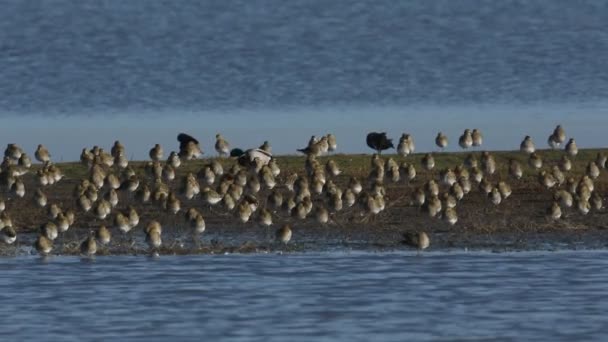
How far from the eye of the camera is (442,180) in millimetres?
26656

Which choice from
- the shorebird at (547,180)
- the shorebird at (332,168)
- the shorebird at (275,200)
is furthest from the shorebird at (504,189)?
the shorebird at (332,168)

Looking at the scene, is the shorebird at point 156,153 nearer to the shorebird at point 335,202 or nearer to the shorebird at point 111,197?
the shorebird at point 111,197

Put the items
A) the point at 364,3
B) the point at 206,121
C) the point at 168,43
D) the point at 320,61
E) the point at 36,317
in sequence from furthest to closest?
1. the point at 364,3
2. the point at 168,43
3. the point at 320,61
4. the point at 206,121
5. the point at 36,317

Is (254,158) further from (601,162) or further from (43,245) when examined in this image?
(43,245)

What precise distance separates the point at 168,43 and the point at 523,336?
35616 millimetres

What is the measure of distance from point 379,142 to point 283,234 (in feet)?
28.8

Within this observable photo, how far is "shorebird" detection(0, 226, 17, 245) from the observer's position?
22188mm

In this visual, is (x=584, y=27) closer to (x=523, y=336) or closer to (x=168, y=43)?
(x=168, y=43)

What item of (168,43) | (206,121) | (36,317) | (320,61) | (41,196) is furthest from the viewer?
(168,43)

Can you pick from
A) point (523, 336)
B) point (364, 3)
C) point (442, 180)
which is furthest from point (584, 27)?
point (523, 336)

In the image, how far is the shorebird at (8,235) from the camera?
22188 mm

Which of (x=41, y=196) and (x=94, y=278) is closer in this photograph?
(x=94, y=278)

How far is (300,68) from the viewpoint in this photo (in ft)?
151

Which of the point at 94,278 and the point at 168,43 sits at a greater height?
the point at 168,43
